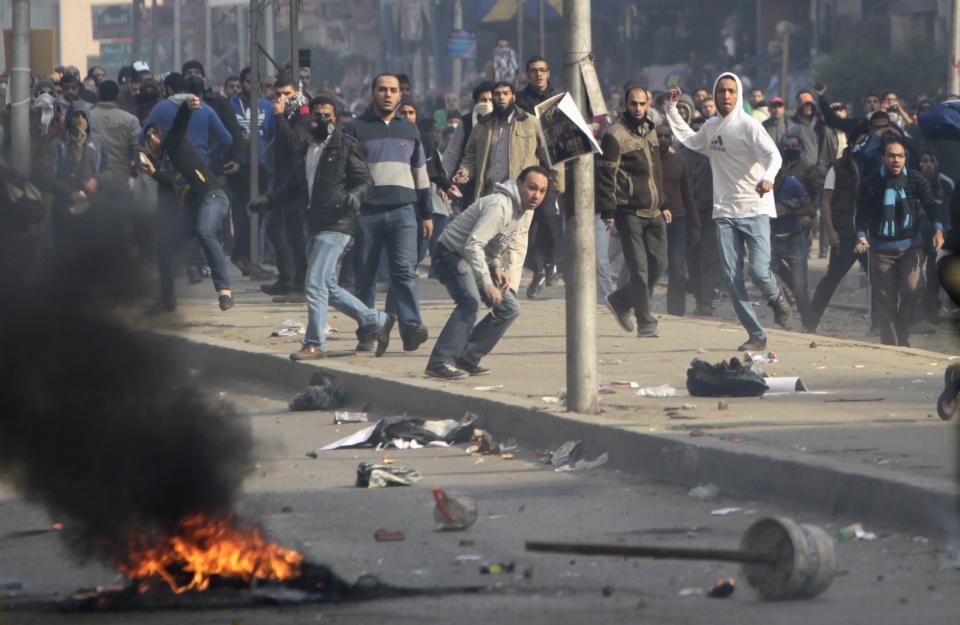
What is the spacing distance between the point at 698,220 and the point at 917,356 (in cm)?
390

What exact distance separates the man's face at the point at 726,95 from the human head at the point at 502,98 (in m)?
2.53

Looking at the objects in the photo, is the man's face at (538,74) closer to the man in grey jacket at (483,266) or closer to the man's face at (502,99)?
the man's face at (502,99)

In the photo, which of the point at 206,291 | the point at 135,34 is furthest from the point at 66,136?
the point at 135,34

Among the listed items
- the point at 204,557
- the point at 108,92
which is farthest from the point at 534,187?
the point at 108,92

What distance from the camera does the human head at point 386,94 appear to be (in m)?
12.3

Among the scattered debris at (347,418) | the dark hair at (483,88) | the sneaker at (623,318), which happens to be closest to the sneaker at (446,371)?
the scattered debris at (347,418)

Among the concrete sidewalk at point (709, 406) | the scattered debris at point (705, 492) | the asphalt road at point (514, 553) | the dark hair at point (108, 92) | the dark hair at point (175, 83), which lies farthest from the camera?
the dark hair at point (108, 92)

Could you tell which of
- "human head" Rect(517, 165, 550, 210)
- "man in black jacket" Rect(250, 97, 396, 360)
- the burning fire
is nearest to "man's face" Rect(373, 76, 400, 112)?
"man in black jacket" Rect(250, 97, 396, 360)

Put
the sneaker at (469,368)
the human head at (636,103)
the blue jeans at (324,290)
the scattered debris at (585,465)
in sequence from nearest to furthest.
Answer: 1. the scattered debris at (585,465)
2. the sneaker at (469,368)
3. the blue jeans at (324,290)
4. the human head at (636,103)

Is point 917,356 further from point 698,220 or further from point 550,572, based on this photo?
point 550,572

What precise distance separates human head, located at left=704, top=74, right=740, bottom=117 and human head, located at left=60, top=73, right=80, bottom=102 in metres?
12.5

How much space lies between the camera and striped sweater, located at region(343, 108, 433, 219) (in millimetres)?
12102

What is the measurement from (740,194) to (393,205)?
233 centimetres

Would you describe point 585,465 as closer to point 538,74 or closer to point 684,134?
point 684,134
